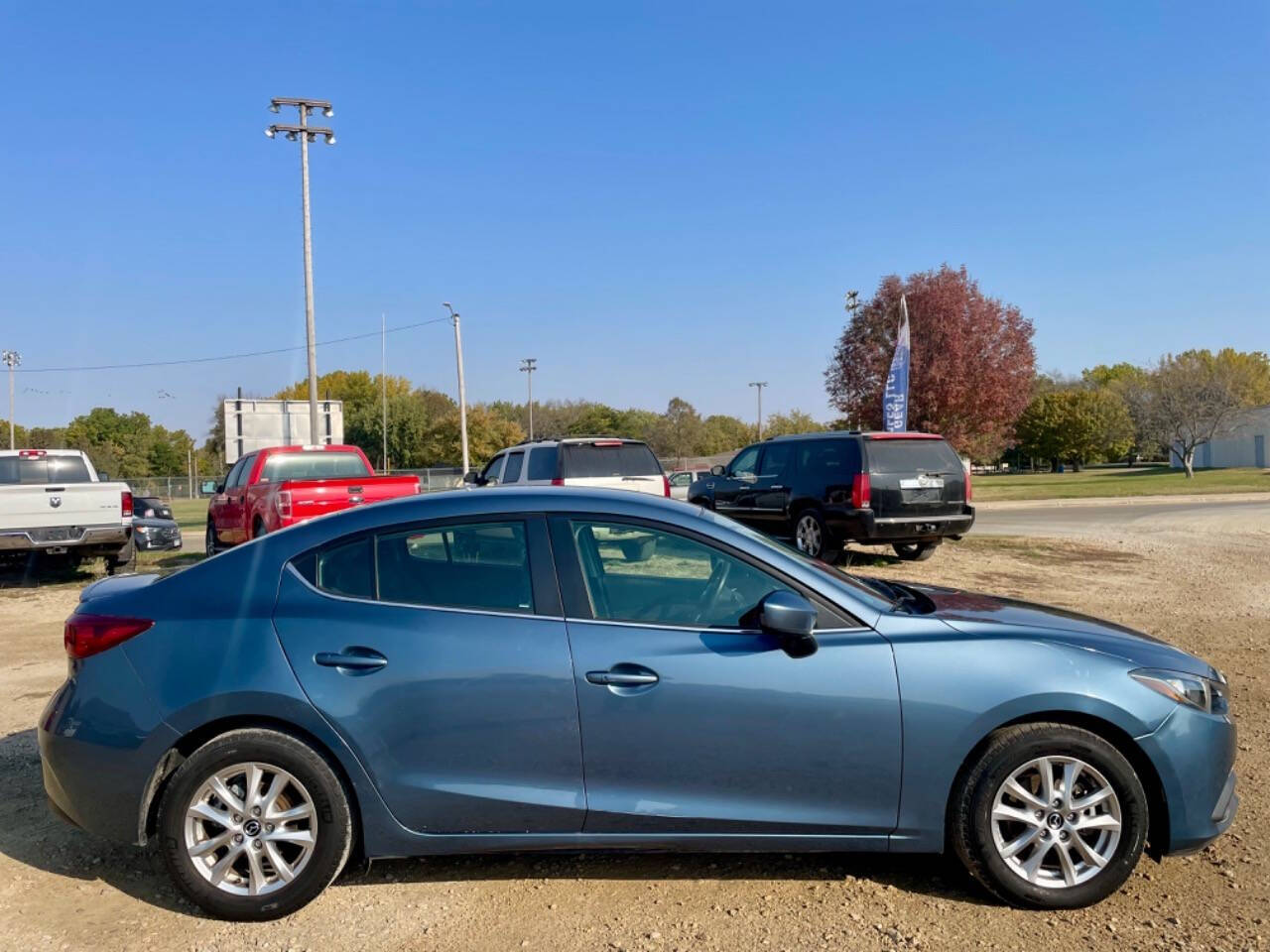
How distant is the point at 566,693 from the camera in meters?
3.50

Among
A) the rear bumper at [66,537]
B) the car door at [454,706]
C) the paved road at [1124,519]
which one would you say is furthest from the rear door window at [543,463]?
the paved road at [1124,519]

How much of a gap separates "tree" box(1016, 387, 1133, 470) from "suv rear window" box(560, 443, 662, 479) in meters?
69.7

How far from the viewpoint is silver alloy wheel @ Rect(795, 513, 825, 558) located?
12.8 m

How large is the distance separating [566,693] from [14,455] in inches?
522

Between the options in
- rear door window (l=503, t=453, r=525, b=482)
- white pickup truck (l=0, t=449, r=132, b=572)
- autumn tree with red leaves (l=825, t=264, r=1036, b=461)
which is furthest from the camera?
autumn tree with red leaves (l=825, t=264, r=1036, b=461)

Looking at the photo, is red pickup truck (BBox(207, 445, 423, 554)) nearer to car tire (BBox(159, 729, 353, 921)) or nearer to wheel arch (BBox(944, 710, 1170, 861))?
car tire (BBox(159, 729, 353, 921))

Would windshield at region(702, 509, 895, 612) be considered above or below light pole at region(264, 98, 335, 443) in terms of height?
below

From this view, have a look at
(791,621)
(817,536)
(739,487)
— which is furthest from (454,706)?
(739,487)

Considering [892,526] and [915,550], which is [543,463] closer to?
[892,526]

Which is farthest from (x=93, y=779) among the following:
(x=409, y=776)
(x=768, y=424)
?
(x=768, y=424)

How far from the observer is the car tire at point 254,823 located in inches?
139

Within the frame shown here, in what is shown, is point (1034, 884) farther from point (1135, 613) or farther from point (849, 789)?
point (1135, 613)

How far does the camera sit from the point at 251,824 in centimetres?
355

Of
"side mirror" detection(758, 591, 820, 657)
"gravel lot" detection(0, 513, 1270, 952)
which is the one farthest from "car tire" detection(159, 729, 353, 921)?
"side mirror" detection(758, 591, 820, 657)
